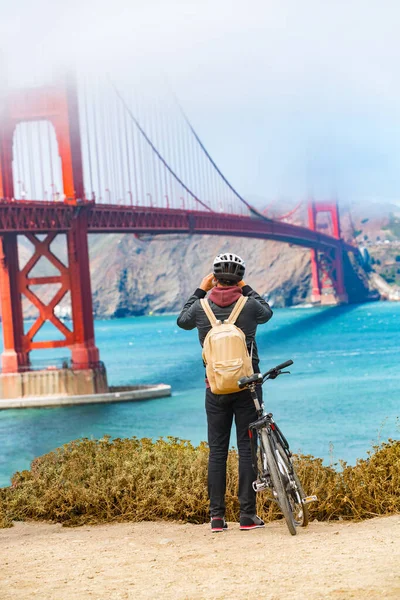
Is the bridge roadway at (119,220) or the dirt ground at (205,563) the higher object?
the bridge roadway at (119,220)

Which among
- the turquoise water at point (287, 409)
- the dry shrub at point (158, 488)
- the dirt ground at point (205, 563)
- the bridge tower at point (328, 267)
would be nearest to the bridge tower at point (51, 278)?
the turquoise water at point (287, 409)

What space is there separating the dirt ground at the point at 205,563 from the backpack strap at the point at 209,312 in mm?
1169

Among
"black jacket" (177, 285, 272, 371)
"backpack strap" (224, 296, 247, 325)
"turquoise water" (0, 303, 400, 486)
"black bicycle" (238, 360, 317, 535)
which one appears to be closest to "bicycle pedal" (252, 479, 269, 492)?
"black bicycle" (238, 360, 317, 535)

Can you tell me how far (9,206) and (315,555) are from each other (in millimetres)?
36609

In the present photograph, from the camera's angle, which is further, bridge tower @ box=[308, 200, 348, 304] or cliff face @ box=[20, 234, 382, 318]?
cliff face @ box=[20, 234, 382, 318]

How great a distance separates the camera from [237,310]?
19.7 feet

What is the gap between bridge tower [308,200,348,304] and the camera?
115750 millimetres

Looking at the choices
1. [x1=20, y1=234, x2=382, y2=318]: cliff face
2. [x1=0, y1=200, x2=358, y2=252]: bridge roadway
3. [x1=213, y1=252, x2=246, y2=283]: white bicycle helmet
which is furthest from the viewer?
[x1=20, y1=234, x2=382, y2=318]: cliff face

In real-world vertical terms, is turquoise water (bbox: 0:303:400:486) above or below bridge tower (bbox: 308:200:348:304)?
below

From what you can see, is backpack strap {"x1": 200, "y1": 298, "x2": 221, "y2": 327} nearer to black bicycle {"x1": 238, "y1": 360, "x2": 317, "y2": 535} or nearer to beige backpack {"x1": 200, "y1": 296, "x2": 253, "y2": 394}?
beige backpack {"x1": 200, "y1": 296, "x2": 253, "y2": 394}

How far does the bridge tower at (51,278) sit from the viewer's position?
41688mm

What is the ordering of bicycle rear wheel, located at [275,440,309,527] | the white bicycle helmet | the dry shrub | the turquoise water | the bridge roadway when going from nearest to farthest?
bicycle rear wheel, located at [275,440,309,527] → the white bicycle helmet → the dry shrub → the turquoise water → the bridge roadway

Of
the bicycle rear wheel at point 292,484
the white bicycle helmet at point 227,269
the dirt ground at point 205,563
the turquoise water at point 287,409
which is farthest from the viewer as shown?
the turquoise water at point 287,409

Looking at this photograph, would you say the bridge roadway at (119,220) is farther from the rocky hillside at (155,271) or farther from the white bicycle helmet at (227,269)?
the rocky hillside at (155,271)
